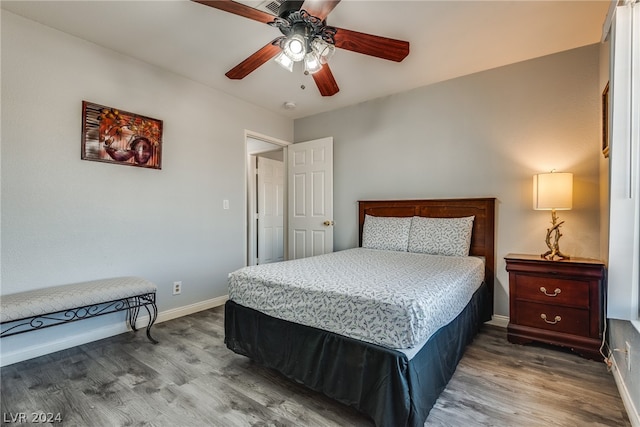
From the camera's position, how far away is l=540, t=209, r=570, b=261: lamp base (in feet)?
7.88

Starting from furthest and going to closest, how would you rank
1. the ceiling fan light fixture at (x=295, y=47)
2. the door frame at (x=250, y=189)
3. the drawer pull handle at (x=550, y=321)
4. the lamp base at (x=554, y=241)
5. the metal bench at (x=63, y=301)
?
the door frame at (x=250, y=189), the lamp base at (x=554, y=241), the drawer pull handle at (x=550, y=321), the metal bench at (x=63, y=301), the ceiling fan light fixture at (x=295, y=47)

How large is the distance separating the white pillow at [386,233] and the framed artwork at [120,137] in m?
2.37

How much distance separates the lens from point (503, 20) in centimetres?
215

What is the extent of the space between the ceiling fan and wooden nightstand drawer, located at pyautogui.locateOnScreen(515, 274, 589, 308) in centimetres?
203

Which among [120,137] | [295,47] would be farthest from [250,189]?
[295,47]

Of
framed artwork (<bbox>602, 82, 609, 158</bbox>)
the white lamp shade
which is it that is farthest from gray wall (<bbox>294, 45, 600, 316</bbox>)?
the white lamp shade

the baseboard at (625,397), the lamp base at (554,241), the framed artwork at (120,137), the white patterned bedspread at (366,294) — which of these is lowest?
the baseboard at (625,397)

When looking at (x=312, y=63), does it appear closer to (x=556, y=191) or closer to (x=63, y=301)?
(x=556, y=191)

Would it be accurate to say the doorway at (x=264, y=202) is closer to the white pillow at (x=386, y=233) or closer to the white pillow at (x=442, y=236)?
the white pillow at (x=386, y=233)

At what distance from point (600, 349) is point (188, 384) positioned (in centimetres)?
287

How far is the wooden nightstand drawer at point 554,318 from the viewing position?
2158 millimetres

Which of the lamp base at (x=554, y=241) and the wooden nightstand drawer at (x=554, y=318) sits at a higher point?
the lamp base at (x=554, y=241)

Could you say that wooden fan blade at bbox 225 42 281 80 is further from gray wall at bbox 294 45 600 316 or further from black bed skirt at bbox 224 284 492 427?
gray wall at bbox 294 45 600 316

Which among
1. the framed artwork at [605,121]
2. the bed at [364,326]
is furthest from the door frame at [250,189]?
the framed artwork at [605,121]
